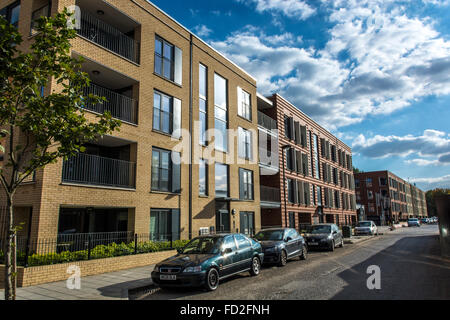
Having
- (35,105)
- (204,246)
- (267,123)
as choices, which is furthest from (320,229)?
(35,105)

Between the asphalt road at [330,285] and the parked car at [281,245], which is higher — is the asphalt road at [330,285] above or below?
below

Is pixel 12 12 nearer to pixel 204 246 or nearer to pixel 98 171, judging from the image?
pixel 98 171

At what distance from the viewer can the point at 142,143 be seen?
50.4 feet

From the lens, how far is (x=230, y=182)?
837 inches

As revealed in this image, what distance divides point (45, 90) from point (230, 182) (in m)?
12.3

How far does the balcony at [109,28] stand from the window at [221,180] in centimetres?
823

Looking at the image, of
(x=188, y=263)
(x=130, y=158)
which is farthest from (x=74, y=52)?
(x=188, y=263)

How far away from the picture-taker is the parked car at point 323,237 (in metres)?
18.6

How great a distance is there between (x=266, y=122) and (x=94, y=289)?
72.3 ft

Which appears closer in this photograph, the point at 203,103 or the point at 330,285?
the point at 330,285

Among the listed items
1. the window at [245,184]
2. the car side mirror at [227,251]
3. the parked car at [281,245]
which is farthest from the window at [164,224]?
the window at [245,184]

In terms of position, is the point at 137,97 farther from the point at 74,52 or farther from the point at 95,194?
the point at 95,194

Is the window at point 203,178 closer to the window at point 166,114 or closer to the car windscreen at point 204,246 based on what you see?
the window at point 166,114

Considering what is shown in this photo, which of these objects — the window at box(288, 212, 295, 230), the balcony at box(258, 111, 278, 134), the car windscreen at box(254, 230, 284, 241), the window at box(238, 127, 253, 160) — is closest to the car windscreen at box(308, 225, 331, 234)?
the car windscreen at box(254, 230, 284, 241)
